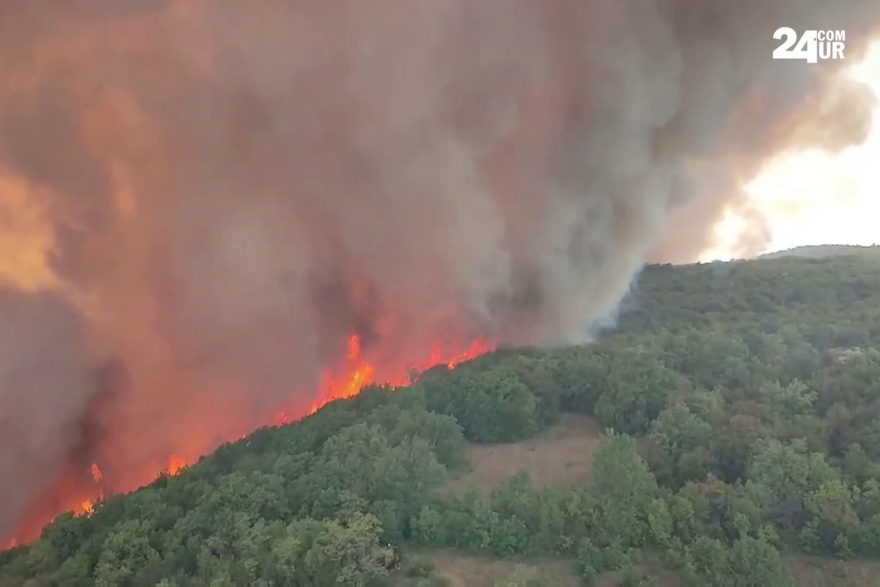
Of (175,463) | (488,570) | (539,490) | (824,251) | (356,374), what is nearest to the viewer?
→ (488,570)

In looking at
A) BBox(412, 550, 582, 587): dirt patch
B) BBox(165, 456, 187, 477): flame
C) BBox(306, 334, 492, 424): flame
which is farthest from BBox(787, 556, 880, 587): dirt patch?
BBox(165, 456, 187, 477): flame

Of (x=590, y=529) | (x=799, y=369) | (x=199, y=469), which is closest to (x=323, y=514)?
(x=199, y=469)

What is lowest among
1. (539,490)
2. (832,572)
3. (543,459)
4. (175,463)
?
(832,572)

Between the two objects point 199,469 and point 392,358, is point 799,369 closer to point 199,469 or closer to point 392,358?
point 392,358

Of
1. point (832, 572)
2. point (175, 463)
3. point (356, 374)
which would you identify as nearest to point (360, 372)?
point (356, 374)

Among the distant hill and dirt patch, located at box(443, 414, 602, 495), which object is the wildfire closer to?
dirt patch, located at box(443, 414, 602, 495)

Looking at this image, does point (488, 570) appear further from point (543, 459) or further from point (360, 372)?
point (360, 372)
